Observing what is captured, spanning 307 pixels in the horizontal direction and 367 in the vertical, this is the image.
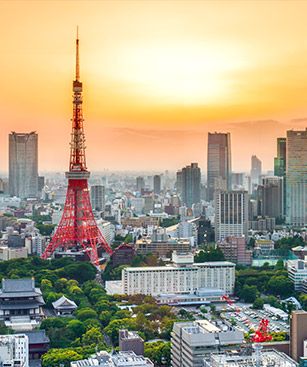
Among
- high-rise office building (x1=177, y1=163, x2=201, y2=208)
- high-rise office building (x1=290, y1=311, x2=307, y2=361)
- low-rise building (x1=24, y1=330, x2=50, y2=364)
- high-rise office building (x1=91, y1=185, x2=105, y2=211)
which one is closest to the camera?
high-rise office building (x1=290, y1=311, x2=307, y2=361)

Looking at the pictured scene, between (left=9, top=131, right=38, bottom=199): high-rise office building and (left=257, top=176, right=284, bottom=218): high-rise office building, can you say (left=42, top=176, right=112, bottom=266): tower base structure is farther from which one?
(left=9, top=131, right=38, bottom=199): high-rise office building

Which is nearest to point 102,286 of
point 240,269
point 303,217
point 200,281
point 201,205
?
point 200,281

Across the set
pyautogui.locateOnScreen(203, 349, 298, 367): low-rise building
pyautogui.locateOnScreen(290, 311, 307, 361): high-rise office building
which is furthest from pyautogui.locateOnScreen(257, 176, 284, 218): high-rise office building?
pyautogui.locateOnScreen(203, 349, 298, 367): low-rise building

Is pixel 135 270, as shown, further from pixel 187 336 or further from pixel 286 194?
pixel 286 194

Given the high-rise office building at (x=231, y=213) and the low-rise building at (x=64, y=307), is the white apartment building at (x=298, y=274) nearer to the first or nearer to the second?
the low-rise building at (x=64, y=307)

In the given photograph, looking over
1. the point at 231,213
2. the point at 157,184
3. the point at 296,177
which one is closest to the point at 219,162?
the point at 157,184

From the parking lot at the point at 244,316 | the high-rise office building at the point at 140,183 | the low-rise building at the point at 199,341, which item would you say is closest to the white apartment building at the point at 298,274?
the parking lot at the point at 244,316
